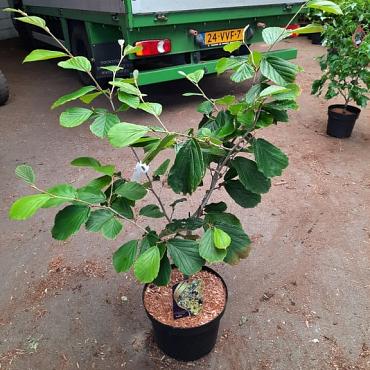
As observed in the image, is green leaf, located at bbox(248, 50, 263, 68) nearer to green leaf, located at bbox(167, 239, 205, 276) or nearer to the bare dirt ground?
green leaf, located at bbox(167, 239, 205, 276)

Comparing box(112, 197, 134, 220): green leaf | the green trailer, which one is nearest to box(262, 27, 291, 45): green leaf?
box(112, 197, 134, 220): green leaf

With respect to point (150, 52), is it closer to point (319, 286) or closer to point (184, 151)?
point (319, 286)

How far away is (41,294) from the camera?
2139 mm

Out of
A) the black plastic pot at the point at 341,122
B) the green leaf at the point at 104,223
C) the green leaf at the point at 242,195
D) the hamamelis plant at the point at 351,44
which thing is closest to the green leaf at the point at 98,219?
the green leaf at the point at 104,223

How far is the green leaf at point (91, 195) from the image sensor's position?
1154 mm

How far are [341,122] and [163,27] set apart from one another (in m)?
2.13

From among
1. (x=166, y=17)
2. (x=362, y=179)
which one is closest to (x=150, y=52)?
(x=166, y=17)

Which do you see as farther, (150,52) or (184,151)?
(150,52)

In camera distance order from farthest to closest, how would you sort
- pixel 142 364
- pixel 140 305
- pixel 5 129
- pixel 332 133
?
pixel 5 129
pixel 332 133
pixel 140 305
pixel 142 364

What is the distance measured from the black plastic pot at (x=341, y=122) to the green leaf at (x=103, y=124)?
3169 millimetres

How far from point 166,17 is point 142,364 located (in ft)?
10.4

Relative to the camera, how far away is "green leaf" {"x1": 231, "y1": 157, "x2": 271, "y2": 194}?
118cm

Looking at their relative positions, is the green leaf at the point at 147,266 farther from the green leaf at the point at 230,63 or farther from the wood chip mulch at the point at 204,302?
the green leaf at the point at 230,63

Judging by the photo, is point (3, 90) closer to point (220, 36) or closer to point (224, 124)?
point (220, 36)
